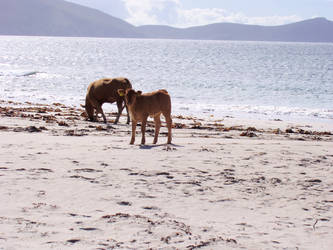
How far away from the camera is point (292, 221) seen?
595cm

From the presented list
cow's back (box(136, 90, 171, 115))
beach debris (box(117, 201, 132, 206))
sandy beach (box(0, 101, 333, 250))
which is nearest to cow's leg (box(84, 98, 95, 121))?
sandy beach (box(0, 101, 333, 250))

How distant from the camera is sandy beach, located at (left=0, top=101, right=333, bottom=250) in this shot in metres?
5.17

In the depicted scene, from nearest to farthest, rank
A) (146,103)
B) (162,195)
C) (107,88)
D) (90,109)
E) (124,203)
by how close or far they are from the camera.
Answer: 1. (124,203)
2. (162,195)
3. (146,103)
4. (107,88)
5. (90,109)

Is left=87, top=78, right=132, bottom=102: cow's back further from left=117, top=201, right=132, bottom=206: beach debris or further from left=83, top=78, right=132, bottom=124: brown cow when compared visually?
left=117, top=201, right=132, bottom=206: beach debris

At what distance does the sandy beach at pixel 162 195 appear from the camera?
17.0 feet

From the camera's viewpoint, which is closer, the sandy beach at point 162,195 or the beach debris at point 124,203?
the sandy beach at point 162,195

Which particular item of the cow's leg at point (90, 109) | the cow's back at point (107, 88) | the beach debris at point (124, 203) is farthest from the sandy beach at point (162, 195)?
the cow's leg at point (90, 109)

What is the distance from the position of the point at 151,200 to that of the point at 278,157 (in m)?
3.67

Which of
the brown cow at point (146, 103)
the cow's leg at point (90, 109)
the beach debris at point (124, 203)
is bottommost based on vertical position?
the beach debris at point (124, 203)

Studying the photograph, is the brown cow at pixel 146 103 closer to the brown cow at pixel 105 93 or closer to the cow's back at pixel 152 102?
the cow's back at pixel 152 102

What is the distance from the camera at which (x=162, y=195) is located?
6.65 metres

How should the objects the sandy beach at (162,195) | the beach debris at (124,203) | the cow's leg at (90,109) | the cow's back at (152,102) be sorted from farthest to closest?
the cow's leg at (90,109), the cow's back at (152,102), the beach debris at (124,203), the sandy beach at (162,195)

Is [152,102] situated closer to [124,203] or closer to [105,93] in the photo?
[124,203]

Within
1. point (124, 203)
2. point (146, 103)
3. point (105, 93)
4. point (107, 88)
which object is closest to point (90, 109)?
point (105, 93)
